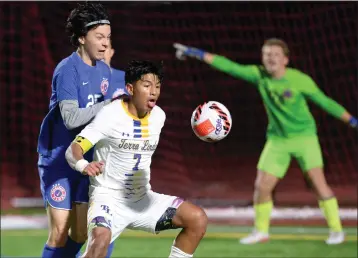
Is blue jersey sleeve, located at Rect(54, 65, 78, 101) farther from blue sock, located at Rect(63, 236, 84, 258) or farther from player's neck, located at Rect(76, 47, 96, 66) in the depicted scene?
blue sock, located at Rect(63, 236, 84, 258)

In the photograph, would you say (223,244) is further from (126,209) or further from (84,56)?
(84,56)

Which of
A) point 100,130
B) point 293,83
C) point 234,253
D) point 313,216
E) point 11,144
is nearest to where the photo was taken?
point 100,130

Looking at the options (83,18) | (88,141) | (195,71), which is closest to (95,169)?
(88,141)

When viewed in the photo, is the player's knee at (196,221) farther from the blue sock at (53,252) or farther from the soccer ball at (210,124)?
the blue sock at (53,252)

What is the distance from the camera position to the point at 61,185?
444 centimetres

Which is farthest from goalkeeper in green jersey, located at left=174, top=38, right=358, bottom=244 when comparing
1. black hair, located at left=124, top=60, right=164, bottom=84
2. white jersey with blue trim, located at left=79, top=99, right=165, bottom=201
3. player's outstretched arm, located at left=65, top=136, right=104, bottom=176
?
player's outstretched arm, located at left=65, top=136, right=104, bottom=176

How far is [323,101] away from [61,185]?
130 inches

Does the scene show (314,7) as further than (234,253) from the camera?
Yes

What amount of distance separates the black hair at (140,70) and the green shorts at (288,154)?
2.93 m

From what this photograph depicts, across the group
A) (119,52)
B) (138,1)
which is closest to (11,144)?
(119,52)

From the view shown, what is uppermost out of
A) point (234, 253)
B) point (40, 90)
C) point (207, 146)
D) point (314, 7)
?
point (314, 7)

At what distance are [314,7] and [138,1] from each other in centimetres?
198

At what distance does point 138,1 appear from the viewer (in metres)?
9.29

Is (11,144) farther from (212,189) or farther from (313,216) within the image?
(313,216)
